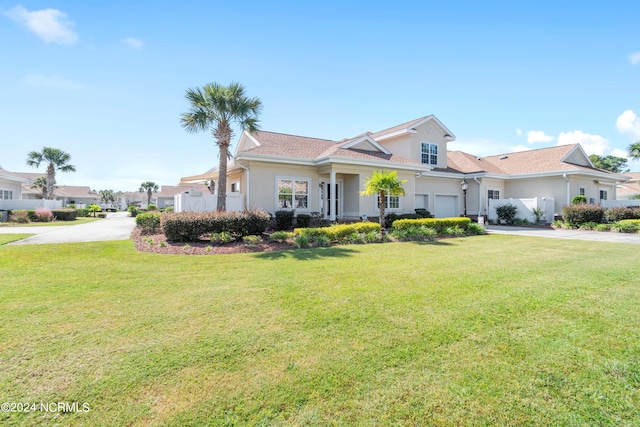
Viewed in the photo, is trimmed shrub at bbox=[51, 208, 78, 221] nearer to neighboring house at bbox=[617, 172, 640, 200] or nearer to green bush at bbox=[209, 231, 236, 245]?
green bush at bbox=[209, 231, 236, 245]

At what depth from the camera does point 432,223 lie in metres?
14.4

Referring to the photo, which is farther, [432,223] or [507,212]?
[507,212]

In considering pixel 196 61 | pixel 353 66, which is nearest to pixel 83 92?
pixel 196 61

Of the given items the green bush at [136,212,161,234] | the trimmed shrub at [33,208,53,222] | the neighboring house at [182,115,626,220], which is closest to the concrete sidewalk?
the neighboring house at [182,115,626,220]

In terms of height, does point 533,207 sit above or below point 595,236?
above

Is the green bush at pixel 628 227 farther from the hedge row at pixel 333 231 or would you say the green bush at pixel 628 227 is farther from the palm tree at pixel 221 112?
the palm tree at pixel 221 112

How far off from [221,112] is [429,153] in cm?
1504

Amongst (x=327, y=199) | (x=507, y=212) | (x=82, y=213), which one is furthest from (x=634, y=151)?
(x=82, y=213)

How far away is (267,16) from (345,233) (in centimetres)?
852

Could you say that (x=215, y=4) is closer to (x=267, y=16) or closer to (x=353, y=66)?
(x=267, y=16)

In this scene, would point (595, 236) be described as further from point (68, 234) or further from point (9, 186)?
point (9, 186)

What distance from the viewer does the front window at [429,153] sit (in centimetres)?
2153

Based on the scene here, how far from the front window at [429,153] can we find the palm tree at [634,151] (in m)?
30.4

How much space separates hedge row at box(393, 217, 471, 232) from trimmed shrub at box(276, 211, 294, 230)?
5.04 m
